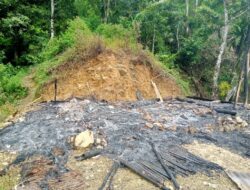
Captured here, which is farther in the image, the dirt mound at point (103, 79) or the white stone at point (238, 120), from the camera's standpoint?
the dirt mound at point (103, 79)

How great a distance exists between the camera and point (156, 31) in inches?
693

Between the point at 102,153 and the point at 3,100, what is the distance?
5526mm

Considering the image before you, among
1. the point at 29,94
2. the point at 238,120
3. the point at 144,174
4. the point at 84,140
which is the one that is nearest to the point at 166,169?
the point at 144,174

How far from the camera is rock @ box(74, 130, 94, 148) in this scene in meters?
6.78

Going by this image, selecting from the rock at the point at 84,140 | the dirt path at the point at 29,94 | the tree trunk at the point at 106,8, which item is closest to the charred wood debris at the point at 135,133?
the rock at the point at 84,140

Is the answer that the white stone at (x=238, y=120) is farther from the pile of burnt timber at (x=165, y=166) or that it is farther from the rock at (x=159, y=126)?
the pile of burnt timber at (x=165, y=166)

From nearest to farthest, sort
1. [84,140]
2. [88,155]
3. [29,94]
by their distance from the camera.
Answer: [88,155], [84,140], [29,94]

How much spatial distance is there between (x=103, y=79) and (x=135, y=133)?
4.13m

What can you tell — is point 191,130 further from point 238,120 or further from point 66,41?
point 66,41

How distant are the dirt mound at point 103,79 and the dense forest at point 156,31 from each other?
53.8 inches

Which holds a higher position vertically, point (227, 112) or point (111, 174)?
point (227, 112)

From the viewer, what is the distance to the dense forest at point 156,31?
1372 centimetres

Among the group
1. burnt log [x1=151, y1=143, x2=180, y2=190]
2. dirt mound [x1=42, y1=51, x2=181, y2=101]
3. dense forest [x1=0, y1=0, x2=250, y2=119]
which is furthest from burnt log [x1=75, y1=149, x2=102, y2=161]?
dense forest [x1=0, y1=0, x2=250, y2=119]

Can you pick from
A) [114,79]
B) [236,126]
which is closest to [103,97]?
[114,79]
